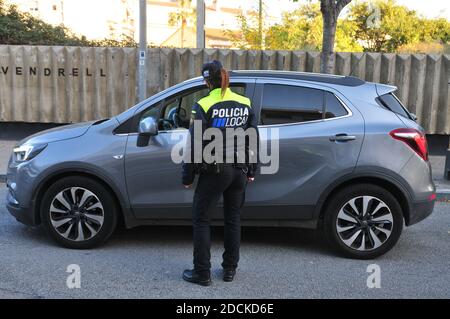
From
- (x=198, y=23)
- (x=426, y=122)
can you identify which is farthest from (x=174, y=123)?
(x=198, y=23)

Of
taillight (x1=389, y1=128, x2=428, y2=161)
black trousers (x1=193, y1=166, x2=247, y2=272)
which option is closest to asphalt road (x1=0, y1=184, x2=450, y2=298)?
black trousers (x1=193, y1=166, x2=247, y2=272)

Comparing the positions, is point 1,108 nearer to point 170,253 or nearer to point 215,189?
point 170,253

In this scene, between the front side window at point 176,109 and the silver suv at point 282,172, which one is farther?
the front side window at point 176,109

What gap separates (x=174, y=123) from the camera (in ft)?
17.1

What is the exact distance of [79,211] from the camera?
4.96m

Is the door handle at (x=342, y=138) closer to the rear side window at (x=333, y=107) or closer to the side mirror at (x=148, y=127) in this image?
the rear side window at (x=333, y=107)

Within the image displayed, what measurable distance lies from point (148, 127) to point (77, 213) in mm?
1095

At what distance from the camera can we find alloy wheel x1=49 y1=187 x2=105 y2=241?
496cm

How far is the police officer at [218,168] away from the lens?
4012mm

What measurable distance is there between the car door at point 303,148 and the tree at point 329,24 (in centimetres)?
396

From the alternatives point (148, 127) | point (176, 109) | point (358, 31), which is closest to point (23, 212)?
point (148, 127)

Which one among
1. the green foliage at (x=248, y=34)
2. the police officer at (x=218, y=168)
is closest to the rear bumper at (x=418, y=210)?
the police officer at (x=218, y=168)

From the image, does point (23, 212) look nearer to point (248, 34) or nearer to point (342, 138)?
point (342, 138)
